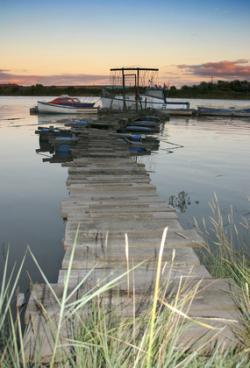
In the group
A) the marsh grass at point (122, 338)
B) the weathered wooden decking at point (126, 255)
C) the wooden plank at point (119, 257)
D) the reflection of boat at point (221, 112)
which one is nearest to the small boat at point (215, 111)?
the reflection of boat at point (221, 112)

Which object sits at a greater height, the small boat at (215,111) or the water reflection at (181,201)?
the small boat at (215,111)

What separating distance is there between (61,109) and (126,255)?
4633 centimetres

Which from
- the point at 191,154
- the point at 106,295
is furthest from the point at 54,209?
the point at 191,154

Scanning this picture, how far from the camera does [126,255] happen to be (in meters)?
1.65

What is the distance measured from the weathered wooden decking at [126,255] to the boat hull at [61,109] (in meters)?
35.1

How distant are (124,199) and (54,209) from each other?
3096mm

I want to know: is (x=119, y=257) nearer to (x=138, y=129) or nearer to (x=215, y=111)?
(x=138, y=129)

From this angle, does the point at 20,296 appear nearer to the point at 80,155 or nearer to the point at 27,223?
the point at 27,223

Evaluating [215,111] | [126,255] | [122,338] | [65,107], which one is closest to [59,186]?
[122,338]

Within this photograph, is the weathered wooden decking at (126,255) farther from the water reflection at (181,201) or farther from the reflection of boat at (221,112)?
the reflection of boat at (221,112)

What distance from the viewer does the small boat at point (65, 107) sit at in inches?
1800

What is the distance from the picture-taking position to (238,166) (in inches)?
722

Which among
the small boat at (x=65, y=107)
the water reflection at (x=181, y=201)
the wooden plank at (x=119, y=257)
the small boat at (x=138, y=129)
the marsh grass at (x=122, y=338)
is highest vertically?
the small boat at (x=65, y=107)

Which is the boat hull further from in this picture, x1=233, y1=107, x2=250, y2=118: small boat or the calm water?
x1=233, y1=107, x2=250, y2=118: small boat
